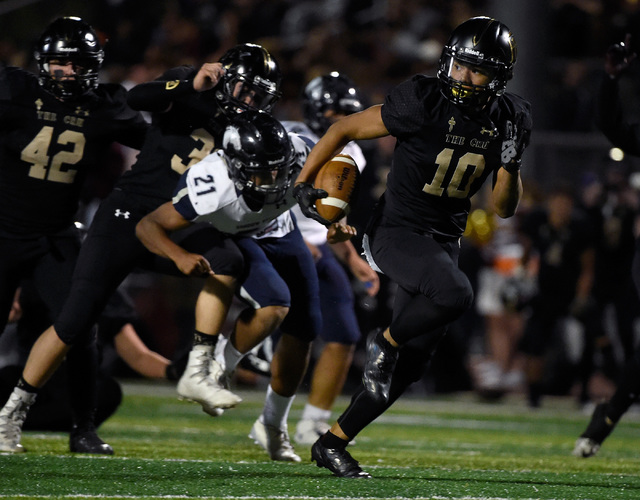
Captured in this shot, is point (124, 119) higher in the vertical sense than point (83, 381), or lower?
higher

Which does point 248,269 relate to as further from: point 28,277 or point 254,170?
point 28,277

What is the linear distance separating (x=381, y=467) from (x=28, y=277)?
5.65 feet

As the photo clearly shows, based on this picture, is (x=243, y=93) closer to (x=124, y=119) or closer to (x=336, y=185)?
(x=124, y=119)

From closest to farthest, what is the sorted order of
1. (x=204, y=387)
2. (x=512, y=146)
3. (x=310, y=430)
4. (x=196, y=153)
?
(x=512, y=146) < (x=204, y=387) < (x=196, y=153) < (x=310, y=430)

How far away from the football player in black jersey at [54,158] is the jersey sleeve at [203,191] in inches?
22.3

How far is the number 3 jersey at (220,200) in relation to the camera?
15.8ft

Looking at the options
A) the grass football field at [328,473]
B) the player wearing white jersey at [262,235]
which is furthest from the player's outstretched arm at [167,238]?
the grass football field at [328,473]

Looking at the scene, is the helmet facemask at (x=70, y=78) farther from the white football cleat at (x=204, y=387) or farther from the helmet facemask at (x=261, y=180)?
the white football cleat at (x=204, y=387)

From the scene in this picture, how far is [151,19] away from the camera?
1298 cm

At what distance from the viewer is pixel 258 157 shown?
187 inches

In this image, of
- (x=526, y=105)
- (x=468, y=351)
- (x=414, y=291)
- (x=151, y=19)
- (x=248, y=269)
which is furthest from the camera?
(x=151, y=19)

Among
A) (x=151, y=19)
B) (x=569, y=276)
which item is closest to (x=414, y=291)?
(x=569, y=276)

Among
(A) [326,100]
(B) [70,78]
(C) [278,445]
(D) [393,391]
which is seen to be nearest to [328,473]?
(D) [393,391]

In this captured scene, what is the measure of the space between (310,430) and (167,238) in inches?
66.2
